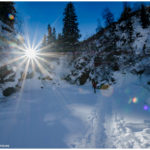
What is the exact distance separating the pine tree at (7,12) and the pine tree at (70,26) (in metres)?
9.46

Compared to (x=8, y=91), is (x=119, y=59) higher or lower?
higher

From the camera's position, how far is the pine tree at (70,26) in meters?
16.7

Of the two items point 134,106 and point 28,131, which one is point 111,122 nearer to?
point 134,106

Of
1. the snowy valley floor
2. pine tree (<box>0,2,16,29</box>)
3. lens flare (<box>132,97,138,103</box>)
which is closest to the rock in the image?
the snowy valley floor

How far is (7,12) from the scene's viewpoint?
1202 cm

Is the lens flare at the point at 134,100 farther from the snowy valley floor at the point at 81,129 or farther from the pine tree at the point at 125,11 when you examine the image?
the pine tree at the point at 125,11

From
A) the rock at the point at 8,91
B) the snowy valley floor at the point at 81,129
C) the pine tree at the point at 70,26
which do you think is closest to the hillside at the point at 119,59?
the pine tree at the point at 70,26

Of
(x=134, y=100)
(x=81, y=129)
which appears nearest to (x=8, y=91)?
(x=81, y=129)

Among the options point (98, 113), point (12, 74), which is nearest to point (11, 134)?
point (98, 113)

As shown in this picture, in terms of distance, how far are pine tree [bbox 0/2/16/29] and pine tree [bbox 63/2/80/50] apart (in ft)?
31.0

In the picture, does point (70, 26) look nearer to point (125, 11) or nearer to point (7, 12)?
point (7, 12)

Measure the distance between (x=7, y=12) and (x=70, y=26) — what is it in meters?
11.1

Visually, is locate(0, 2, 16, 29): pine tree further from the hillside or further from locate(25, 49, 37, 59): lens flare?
the hillside

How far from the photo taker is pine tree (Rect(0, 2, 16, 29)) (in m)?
11.5
